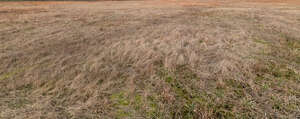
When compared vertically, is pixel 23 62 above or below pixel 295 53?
below

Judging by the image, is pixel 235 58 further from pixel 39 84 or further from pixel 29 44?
pixel 29 44

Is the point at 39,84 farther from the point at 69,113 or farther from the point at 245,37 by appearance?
the point at 245,37

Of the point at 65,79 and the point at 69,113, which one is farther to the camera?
the point at 65,79

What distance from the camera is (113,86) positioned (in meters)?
2.95

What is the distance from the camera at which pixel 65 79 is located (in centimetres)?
315

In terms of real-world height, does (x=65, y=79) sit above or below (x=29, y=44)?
below

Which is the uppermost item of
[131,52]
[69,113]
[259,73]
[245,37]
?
[245,37]

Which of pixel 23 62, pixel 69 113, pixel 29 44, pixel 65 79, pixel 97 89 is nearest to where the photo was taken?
pixel 69 113

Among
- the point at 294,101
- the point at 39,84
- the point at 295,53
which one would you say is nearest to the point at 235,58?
the point at 294,101

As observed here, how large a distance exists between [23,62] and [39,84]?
1.71 meters

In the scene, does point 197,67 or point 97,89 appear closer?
point 97,89

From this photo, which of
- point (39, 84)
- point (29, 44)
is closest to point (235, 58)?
point (39, 84)

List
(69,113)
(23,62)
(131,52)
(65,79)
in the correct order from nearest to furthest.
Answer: (69,113) → (65,79) → (23,62) → (131,52)

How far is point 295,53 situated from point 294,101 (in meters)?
3.02
